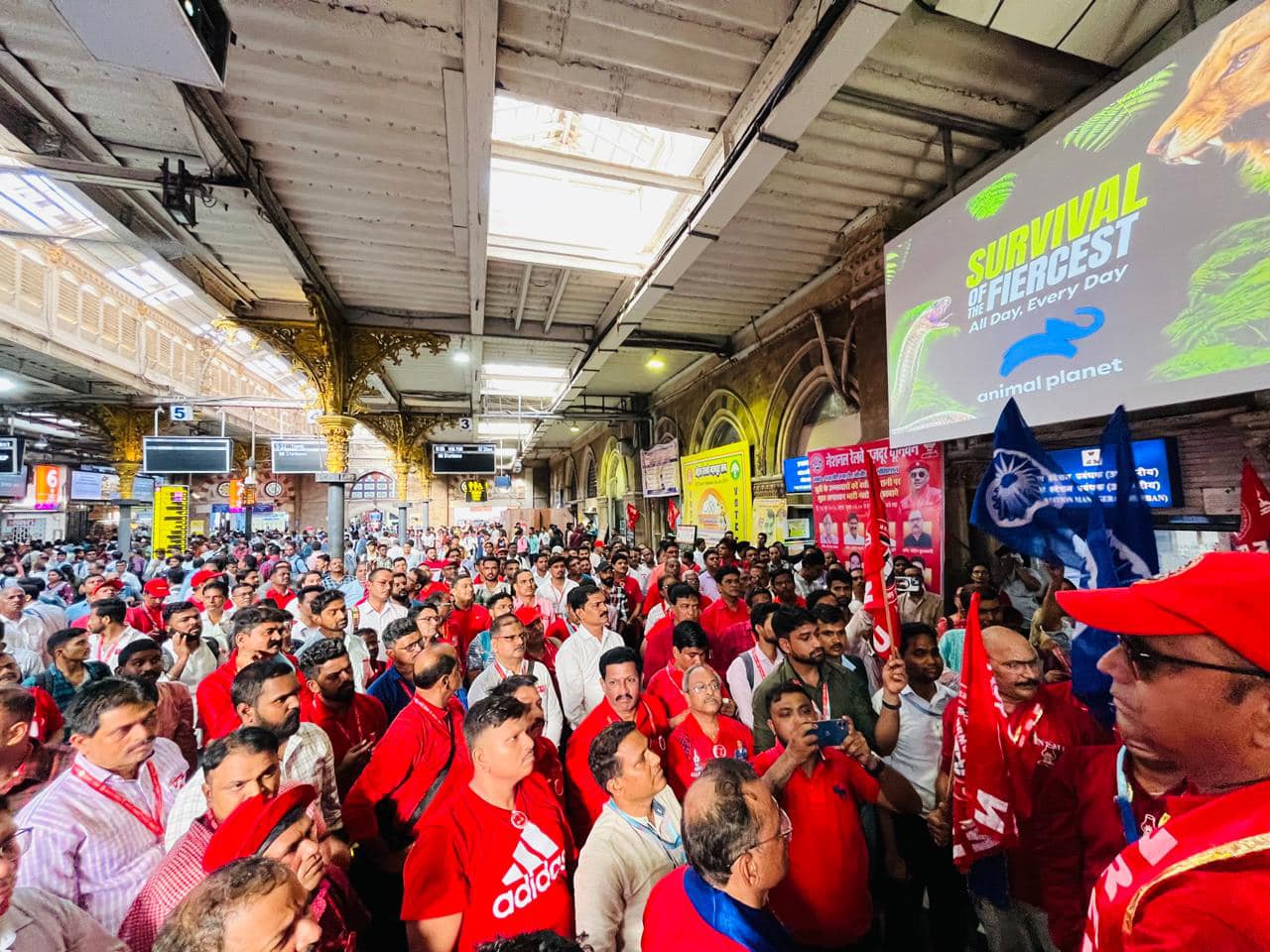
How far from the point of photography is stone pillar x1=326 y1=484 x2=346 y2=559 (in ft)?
26.3

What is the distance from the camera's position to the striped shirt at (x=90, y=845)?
173 cm

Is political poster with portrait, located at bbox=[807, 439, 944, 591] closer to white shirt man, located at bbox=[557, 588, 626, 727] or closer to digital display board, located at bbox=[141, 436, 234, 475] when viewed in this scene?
white shirt man, located at bbox=[557, 588, 626, 727]

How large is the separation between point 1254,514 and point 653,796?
359 cm

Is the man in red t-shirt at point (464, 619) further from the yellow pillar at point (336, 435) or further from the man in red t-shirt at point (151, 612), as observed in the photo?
the yellow pillar at point (336, 435)

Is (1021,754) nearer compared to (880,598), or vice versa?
(1021,754)

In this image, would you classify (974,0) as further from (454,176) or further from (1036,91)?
(454,176)

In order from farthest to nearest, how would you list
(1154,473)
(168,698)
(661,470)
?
1. (661,470)
2. (1154,473)
3. (168,698)

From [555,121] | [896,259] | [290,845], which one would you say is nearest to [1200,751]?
[290,845]

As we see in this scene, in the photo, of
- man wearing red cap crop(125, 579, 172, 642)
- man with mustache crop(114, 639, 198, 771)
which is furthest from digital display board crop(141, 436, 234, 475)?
man with mustache crop(114, 639, 198, 771)

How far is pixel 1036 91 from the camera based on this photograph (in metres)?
4.34

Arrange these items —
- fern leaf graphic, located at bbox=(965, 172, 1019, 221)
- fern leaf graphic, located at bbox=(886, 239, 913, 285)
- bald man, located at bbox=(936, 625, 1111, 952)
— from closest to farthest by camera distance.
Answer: bald man, located at bbox=(936, 625, 1111, 952)
fern leaf graphic, located at bbox=(965, 172, 1019, 221)
fern leaf graphic, located at bbox=(886, 239, 913, 285)

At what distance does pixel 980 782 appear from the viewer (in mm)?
1938

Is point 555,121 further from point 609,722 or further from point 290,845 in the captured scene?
point 290,845

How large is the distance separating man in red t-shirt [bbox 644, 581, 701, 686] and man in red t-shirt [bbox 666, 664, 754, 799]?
1.56m
